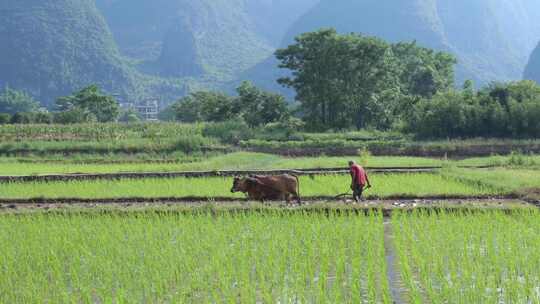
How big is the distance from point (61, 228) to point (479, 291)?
6.99m

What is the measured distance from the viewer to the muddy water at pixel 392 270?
723cm

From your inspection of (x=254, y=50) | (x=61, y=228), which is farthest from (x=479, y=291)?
(x=254, y=50)

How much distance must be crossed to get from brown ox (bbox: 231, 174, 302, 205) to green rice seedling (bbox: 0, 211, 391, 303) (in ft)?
4.42

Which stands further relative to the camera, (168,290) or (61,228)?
(61,228)

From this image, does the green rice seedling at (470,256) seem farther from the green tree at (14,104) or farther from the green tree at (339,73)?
the green tree at (14,104)

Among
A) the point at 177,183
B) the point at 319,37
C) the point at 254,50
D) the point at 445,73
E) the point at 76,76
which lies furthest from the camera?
the point at 254,50

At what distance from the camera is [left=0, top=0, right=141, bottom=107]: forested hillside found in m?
124

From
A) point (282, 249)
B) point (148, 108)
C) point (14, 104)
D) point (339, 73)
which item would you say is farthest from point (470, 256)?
point (148, 108)

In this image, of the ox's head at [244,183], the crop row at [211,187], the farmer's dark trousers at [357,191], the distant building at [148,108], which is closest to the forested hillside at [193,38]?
the distant building at [148,108]

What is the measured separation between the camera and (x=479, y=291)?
7.02m

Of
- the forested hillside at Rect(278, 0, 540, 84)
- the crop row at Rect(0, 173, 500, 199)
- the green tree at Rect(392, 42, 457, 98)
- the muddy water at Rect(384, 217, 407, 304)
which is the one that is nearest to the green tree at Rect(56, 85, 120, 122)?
the green tree at Rect(392, 42, 457, 98)

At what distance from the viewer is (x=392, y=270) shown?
8.30m

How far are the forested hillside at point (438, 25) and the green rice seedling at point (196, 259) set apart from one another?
131m

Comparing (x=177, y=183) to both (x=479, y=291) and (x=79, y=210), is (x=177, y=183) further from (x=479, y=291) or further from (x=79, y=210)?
(x=479, y=291)
